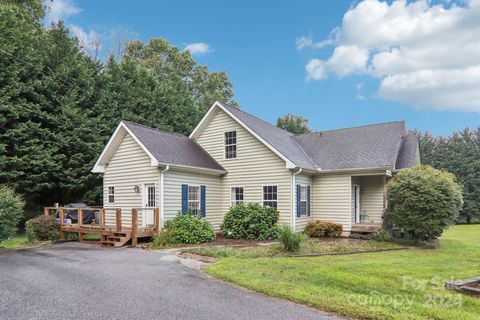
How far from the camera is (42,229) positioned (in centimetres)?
1471

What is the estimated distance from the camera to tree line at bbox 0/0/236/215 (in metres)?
17.6

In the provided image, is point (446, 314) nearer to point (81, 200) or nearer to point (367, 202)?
point (367, 202)

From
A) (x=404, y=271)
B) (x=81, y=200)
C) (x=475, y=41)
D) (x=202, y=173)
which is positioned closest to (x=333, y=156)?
(x=202, y=173)

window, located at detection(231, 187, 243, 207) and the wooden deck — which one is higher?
window, located at detection(231, 187, 243, 207)

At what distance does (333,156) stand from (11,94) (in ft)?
54.2

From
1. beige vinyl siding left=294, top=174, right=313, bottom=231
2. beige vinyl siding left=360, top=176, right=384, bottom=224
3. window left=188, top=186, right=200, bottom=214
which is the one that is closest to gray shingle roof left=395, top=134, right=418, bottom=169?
beige vinyl siding left=360, top=176, right=384, bottom=224

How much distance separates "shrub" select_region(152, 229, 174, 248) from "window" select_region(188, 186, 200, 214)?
2.34m

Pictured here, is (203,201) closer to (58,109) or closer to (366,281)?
(366,281)

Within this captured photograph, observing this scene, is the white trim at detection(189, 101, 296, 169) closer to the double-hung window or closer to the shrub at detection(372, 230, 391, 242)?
the double-hung window

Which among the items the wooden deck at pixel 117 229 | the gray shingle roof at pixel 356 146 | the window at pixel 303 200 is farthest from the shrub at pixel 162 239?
the gray shingle roof at pixel 356 146

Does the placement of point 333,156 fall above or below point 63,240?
above

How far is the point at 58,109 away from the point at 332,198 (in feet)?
51.4

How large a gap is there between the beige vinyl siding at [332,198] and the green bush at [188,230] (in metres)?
5.58

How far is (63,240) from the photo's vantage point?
14961 mm
